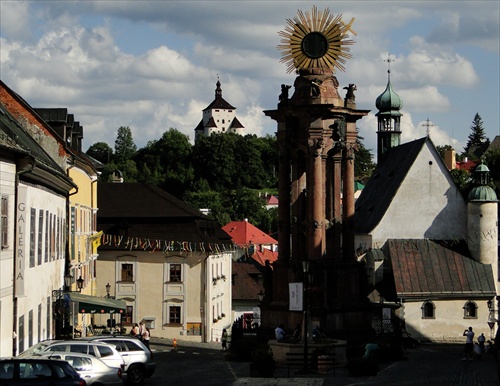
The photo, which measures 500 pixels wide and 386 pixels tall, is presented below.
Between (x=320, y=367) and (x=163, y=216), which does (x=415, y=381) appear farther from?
(x=163, y=216)

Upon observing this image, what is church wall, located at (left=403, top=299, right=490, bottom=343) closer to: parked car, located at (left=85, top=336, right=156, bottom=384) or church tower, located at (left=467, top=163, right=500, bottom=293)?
church tower, located at (left=467, top=163, right=500, bottom=293)

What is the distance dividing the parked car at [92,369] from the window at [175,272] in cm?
4118

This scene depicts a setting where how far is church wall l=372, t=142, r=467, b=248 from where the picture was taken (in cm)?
7719

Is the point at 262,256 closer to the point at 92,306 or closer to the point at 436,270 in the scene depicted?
the point at 436,270

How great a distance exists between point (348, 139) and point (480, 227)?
28.4 metres

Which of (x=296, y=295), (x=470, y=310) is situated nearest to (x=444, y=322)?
(x=470, y=310)

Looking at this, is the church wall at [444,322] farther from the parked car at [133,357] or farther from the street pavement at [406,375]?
the parked car at [133,357]

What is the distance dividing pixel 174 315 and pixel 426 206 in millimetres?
18893

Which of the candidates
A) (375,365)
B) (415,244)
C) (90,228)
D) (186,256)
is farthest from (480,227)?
(375,365)

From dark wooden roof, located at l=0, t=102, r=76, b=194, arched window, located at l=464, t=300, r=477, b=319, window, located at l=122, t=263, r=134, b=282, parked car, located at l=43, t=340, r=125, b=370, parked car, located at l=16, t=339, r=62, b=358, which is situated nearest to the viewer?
parked car, located at l=16, t=339, r=62, b=358

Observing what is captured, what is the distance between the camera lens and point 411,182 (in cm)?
7750

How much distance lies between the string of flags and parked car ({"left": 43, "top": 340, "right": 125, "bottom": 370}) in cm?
3768

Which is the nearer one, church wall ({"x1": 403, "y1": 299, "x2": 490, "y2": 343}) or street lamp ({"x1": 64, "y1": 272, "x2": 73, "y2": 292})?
street lamp ({"x1": 64, "y1": 272, "x2": 73, "y2": 292})

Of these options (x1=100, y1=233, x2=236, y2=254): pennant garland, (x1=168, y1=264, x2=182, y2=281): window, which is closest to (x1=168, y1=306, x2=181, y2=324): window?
(x1=168, y1=264, x2=182, y2=281): window
